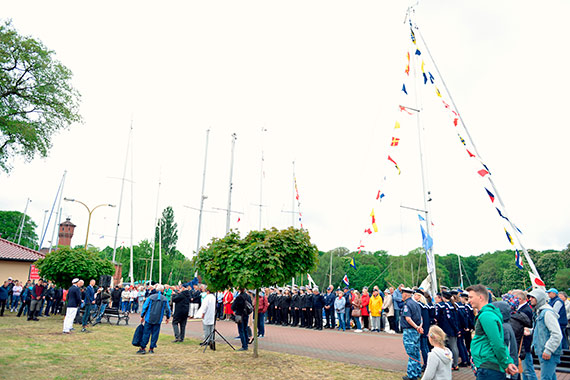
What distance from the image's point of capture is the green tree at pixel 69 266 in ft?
62.8

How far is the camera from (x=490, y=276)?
92.2 meters

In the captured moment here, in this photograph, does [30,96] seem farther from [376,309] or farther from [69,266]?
[376,309]

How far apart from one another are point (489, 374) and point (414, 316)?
451 centimetres

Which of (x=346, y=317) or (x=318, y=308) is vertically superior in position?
(x=318, y=308)

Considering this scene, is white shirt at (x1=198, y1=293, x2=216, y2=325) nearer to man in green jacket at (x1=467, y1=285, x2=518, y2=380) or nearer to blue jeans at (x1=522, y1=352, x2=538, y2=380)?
blue jeans at (x1=522, y1=352, x2=538, y2=380)

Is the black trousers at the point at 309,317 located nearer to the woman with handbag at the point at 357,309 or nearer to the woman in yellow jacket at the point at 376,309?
→ the woman with handbag at the point at 357,309

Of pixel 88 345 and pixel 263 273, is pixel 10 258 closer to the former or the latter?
pixel 88 345

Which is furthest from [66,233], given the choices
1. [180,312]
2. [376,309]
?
[376,309]

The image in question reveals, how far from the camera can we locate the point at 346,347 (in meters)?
13.5

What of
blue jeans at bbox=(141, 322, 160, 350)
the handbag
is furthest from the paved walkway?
the handbag

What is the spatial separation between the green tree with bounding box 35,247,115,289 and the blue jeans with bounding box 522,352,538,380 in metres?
19.2

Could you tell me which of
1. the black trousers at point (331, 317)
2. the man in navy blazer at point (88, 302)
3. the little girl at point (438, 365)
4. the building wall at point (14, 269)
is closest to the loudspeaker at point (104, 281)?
the man in navy blazer at point (88, 302)

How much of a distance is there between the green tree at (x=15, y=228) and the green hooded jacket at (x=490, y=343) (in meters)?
89.8

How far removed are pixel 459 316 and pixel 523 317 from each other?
10.9 ft
